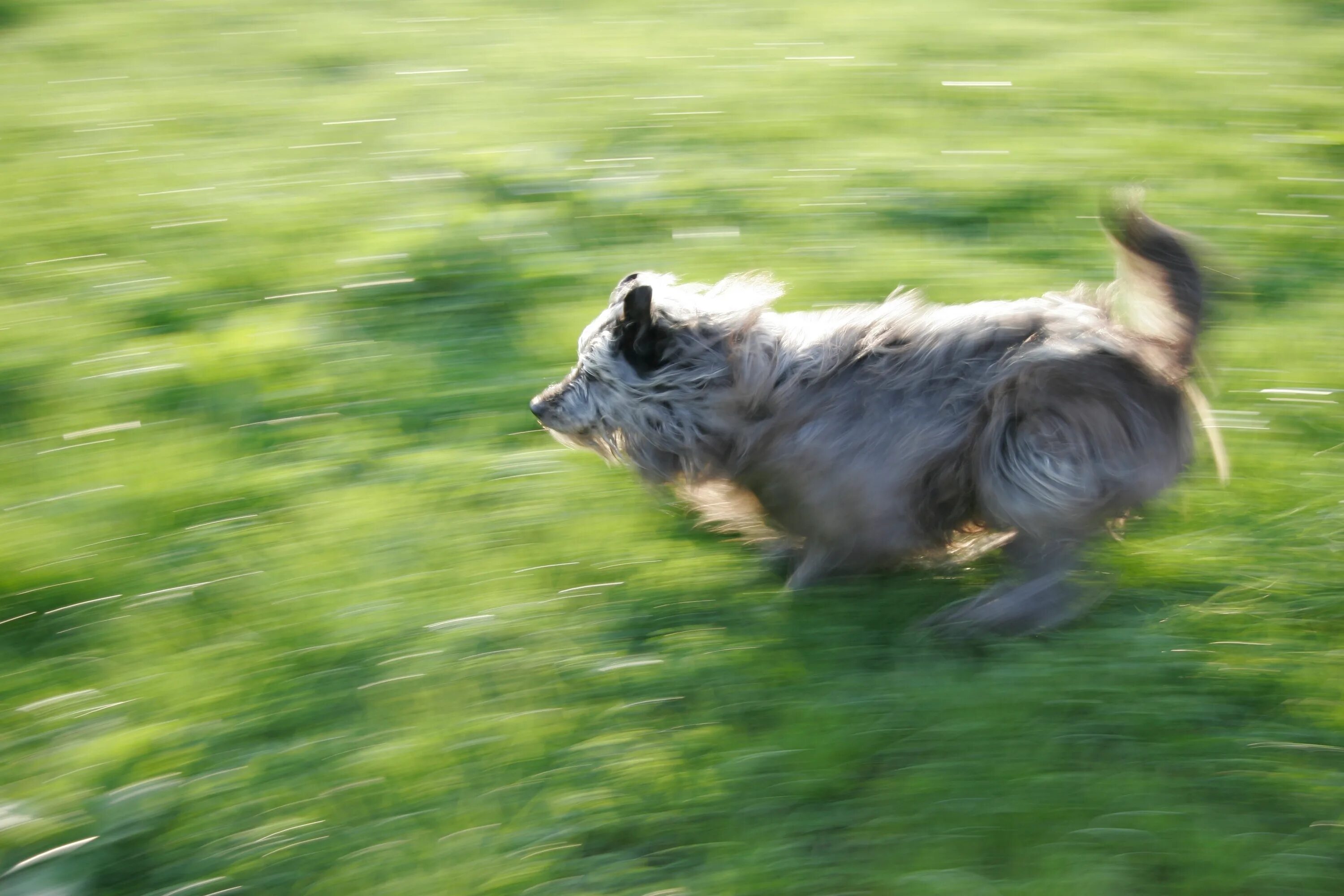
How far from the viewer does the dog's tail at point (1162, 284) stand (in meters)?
3.29

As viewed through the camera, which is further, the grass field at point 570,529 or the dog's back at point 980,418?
the dog's back at point 980,418

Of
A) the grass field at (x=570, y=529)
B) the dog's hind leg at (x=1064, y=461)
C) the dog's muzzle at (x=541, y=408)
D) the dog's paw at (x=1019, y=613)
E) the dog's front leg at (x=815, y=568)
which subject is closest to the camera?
the grass field at (x=570, y=529)

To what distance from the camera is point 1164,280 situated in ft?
10.9

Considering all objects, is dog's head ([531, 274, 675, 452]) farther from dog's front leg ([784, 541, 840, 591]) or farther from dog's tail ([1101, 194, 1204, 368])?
dog's tail ([1101, 194, 1204, 368])

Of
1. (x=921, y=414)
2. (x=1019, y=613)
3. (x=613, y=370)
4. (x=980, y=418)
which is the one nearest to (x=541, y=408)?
(x=613, y=370)

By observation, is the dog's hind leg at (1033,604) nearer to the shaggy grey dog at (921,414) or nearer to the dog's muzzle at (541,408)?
the shaggy grey dog at (921,414)

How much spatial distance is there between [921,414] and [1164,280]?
0.83m

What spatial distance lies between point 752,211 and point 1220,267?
2396mm

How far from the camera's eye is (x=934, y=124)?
20.9ft

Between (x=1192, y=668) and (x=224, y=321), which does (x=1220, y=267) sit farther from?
(x=224, y=321)

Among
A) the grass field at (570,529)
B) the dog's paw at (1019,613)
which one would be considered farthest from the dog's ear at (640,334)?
the dog's paw at (1019,613)

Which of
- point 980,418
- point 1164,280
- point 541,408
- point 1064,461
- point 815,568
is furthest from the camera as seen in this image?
point 541,408

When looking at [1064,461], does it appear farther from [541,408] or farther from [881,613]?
[541,408]

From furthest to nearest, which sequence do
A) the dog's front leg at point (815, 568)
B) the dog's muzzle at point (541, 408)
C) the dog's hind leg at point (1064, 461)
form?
1. the dog's muzzle at point (541, 408)
2. the dog's front leg at point (815, 568)
3. the dog's hind leg at point (1064, 461)
